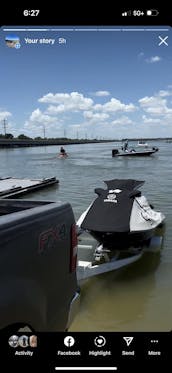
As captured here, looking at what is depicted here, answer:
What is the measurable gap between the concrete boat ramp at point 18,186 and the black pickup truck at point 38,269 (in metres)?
14.1

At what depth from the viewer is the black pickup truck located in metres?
2.23

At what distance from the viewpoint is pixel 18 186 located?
771 inches

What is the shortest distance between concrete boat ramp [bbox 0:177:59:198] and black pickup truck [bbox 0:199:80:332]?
1413 centimetres

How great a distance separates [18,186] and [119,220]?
496 inches

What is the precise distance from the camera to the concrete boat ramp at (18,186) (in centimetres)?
1786
